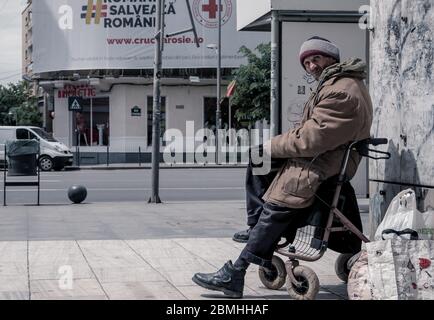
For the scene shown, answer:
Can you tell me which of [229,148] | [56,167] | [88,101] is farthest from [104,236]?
[88,101]

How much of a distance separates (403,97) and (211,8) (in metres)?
31.9

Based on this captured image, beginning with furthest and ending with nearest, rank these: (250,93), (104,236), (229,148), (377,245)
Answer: (229,148)
(250,93)
(104,236)
(377,245)

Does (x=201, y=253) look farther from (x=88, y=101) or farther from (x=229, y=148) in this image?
(x=88, y=101)

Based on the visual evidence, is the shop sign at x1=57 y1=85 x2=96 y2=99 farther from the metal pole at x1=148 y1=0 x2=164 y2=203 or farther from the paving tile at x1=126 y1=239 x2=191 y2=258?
the paving tile at x1=126 y1=239 x2=191 y2=258

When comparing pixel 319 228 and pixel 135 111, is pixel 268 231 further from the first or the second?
pixel 135 111

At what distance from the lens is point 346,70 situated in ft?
16.6

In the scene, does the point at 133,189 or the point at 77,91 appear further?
the point at 77,91

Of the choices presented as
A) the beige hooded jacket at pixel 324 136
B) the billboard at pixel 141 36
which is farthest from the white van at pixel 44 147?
the beige hooded jacket at pixel 324 136

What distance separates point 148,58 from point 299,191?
32.2 m

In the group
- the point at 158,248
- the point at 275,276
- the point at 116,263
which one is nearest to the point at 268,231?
the point at 275,276

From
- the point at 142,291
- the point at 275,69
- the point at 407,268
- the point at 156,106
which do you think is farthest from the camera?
the point at 156,106

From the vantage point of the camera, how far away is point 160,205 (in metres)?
14.6

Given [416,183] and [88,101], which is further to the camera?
[88,101]

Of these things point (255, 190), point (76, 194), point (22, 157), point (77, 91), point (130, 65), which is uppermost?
point (130, 65)
